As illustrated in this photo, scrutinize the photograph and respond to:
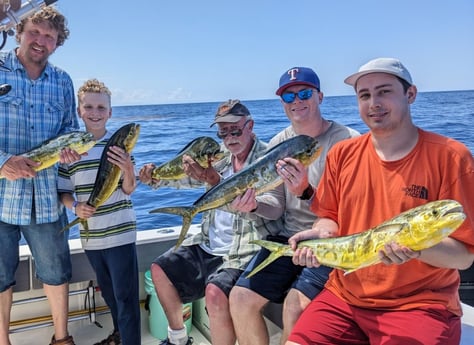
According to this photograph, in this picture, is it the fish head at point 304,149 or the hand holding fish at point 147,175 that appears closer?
the fish head at point 304,149

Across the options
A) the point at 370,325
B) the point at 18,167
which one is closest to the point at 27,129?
the point at 18,167

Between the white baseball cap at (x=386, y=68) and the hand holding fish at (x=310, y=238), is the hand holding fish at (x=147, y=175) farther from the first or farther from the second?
the white baseball cap at (x=386, y=68)

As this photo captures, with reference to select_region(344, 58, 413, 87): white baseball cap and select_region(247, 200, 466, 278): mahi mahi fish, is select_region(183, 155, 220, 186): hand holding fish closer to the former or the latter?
select_region(247, 200, 466, 278): mahi mahi fish

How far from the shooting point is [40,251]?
2.92 m

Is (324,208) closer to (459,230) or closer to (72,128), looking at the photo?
(459,230)

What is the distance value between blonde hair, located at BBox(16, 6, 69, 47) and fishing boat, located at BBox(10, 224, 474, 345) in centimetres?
154

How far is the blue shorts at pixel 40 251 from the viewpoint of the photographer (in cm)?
287

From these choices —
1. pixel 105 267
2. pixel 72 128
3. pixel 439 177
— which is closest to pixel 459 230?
pixel 439 177

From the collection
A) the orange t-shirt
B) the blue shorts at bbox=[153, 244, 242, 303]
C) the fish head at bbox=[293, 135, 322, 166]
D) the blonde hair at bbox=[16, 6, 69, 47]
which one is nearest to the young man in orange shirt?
the orange t-shirt

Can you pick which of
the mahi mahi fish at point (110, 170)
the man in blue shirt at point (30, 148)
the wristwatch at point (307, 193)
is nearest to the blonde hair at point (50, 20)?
the man in blue shirt at point (30, 148)

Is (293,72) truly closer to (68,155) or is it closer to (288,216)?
(288,216)

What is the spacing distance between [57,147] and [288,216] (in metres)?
1.48

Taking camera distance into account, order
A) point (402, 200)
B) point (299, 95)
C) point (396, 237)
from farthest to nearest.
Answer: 1. point (299, 95)
2. point (402, 200)
3. point (396, 237)

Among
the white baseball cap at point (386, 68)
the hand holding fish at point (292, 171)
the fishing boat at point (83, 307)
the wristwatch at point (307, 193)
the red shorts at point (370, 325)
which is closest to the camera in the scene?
the red shorts at point (370, 325)
